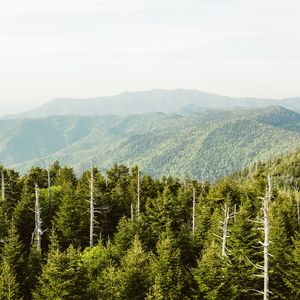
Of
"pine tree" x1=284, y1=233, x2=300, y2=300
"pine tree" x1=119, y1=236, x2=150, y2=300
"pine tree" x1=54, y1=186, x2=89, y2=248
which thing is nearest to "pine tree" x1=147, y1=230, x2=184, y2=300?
"pine tree" x1=119, y1=236, x2=150, y2=300

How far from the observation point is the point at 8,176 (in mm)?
74500

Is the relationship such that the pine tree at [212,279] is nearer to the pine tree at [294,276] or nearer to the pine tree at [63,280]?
the pine tree at [294,276]

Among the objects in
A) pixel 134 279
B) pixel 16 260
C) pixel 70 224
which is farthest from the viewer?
pixel 70 224

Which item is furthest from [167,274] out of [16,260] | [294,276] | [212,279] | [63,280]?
[16,260]

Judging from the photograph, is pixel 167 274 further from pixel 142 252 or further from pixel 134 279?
pixel 142 252

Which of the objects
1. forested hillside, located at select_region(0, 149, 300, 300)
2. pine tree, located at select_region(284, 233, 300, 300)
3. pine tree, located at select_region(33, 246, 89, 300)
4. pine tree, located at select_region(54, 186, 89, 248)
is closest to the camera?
pine tree, located at select_region(33, 246, 89, 300)

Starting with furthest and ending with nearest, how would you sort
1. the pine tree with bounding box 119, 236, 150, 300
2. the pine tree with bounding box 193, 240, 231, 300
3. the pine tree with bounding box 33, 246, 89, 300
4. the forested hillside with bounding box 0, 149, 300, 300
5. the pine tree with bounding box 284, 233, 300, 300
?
the pine tree with bounding box 284, 233, 300, 300 < the pine tree with bounding box 119, 236, 150, 300 < the forested hillside with bounding box 0, 149, 300, 300 < the pine tree with bounding box 193, 240, 231, 300 < the pine tree with bounding box 33, 246, 89, 300

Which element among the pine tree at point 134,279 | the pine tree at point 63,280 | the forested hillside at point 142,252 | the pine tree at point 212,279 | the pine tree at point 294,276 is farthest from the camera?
the pine tree at point 294,276

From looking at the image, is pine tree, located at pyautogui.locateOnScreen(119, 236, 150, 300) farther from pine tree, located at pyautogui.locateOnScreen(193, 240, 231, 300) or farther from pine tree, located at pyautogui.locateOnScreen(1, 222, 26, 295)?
pine tree, located at pyautogui.locateOnScreen(1, 222, 26, 295)

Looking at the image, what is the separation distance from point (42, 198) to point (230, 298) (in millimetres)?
41199

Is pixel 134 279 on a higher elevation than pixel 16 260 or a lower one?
higher

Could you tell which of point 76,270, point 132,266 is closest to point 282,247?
point 132,266

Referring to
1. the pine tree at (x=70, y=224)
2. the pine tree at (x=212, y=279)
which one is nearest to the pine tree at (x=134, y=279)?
the pine tree at (x=212, y=279)

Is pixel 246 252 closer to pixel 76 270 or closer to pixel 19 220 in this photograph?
pixel 76 270
